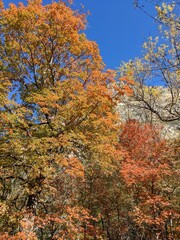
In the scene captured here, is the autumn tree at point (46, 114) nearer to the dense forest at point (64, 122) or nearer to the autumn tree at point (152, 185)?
the dense forest at point (64, 122)

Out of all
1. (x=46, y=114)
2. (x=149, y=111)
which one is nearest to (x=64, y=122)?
(x=46, y=114)

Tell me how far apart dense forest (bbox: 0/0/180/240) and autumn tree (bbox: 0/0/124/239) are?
0.04 metres

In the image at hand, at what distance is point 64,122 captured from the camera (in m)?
9.43

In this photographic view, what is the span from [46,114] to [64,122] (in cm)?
134

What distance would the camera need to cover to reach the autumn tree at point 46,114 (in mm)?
8305

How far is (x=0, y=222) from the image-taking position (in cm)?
898

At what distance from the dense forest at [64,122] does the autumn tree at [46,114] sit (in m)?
0.04

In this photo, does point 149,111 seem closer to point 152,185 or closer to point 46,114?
point 152,185

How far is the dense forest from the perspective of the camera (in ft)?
27.0

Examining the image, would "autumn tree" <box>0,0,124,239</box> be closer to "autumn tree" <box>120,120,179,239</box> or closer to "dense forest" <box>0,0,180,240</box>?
"dense forest" <box>0,0,180,240</box>

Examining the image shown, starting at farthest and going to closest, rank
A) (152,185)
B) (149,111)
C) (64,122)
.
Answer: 1. (149,111)
2. (152,185)
3. (64,122)

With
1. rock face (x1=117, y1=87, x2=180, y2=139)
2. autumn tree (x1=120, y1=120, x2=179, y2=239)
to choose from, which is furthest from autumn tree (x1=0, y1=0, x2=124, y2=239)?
autumn tree (x1=120, y1=120, x2=179, y2=239)

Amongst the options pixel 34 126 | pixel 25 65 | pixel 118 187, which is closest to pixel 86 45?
pixel 25 65

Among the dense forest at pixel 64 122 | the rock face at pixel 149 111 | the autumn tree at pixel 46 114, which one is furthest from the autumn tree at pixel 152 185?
the autumn tree at pixel 46 114
